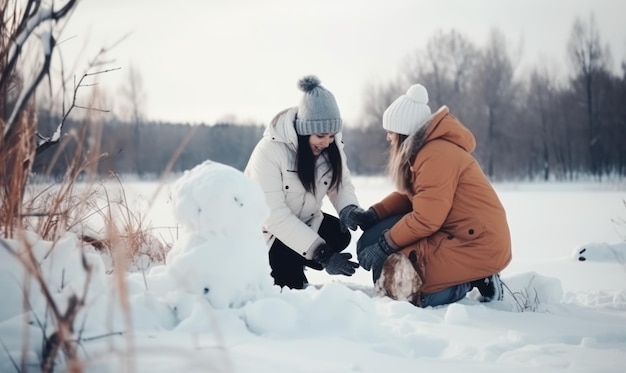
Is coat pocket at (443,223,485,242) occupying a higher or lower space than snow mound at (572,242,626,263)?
higher

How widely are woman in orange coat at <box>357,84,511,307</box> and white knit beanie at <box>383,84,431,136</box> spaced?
0.07m

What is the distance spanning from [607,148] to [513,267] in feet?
93.2

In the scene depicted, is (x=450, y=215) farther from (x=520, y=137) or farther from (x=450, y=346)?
(x=520, y=137)

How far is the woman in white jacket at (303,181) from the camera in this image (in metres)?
3.68

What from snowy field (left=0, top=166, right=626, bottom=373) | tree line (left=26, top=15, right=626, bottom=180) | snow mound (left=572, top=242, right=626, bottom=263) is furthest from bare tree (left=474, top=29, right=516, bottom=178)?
snowy field (left=0, top=166, right=626, bottom=373)

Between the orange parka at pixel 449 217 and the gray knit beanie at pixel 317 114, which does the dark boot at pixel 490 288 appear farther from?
the gray knit beanie at pixel 317 114

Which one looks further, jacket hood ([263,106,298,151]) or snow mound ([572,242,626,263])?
snow mound ([572,242,626,263])

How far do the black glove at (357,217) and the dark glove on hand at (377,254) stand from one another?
0.38 metres

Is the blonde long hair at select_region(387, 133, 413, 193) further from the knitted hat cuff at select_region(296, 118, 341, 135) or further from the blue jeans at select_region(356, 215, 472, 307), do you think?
the knitted hat cuff at select_region(296, 118, 341, 135)

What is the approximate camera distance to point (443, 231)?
129 inches

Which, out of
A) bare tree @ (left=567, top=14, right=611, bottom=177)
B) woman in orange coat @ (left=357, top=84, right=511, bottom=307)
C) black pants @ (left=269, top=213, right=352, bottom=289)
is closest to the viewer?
woman in orange coat @ (left=357, top=84, right=511, bottom=307)

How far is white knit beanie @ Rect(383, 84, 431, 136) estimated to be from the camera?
3408mm

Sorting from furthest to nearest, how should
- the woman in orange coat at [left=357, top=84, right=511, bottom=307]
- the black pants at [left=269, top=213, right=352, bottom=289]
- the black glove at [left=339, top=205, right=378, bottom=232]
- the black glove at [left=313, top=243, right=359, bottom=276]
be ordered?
the black pants at [left=269, top=213, right=352, bottom=289], the black glove at [left=339, top=205, right=378, bottom=232], the black glove at [left=313, top=243, right=359, bottom=276], the woman in orange coat at [left=357, top=84, right=511, bottom=307]

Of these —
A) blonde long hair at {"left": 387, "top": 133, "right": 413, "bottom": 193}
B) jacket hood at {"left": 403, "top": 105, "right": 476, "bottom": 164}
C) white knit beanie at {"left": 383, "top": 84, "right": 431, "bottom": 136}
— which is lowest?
blonde long hair at {"left": 387, "top": 133, "right": 413, "bottom": 193}
